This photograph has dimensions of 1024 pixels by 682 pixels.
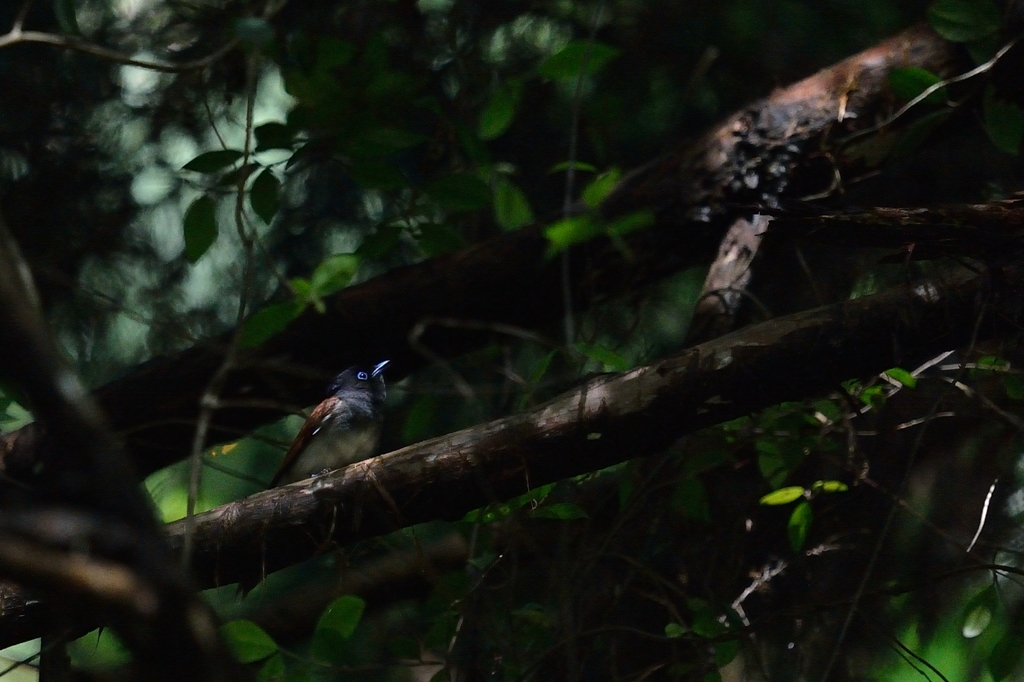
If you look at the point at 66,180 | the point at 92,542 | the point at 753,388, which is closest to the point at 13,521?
the point at 92,542

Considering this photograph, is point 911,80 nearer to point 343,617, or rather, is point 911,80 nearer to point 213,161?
point 213,161

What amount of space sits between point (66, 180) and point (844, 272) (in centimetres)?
325

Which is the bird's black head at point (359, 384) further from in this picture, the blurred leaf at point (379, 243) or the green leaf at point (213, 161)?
the green leaf at point (213, 161)

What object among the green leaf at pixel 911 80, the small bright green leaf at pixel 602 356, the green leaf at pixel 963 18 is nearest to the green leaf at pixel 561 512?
the small bright green leaf at pixel 602 356

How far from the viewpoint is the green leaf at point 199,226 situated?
2.89 metres

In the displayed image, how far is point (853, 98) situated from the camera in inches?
141

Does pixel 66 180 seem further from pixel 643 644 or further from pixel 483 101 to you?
pixel 643 644

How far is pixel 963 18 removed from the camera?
120 inches

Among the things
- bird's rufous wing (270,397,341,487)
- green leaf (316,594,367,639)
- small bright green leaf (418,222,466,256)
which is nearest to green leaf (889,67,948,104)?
small bright green leaf (418,222,466,256)

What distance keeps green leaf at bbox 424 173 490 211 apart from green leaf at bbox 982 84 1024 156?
1.65 m

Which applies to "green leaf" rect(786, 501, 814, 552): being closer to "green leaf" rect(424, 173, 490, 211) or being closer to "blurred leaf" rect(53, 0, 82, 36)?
"green leaf" rect(424, 173, 490, 211)

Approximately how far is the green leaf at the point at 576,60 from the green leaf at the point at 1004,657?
1980 millimetres

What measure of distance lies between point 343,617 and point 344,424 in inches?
64.5

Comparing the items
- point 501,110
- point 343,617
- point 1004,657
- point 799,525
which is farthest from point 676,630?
point 501,110
